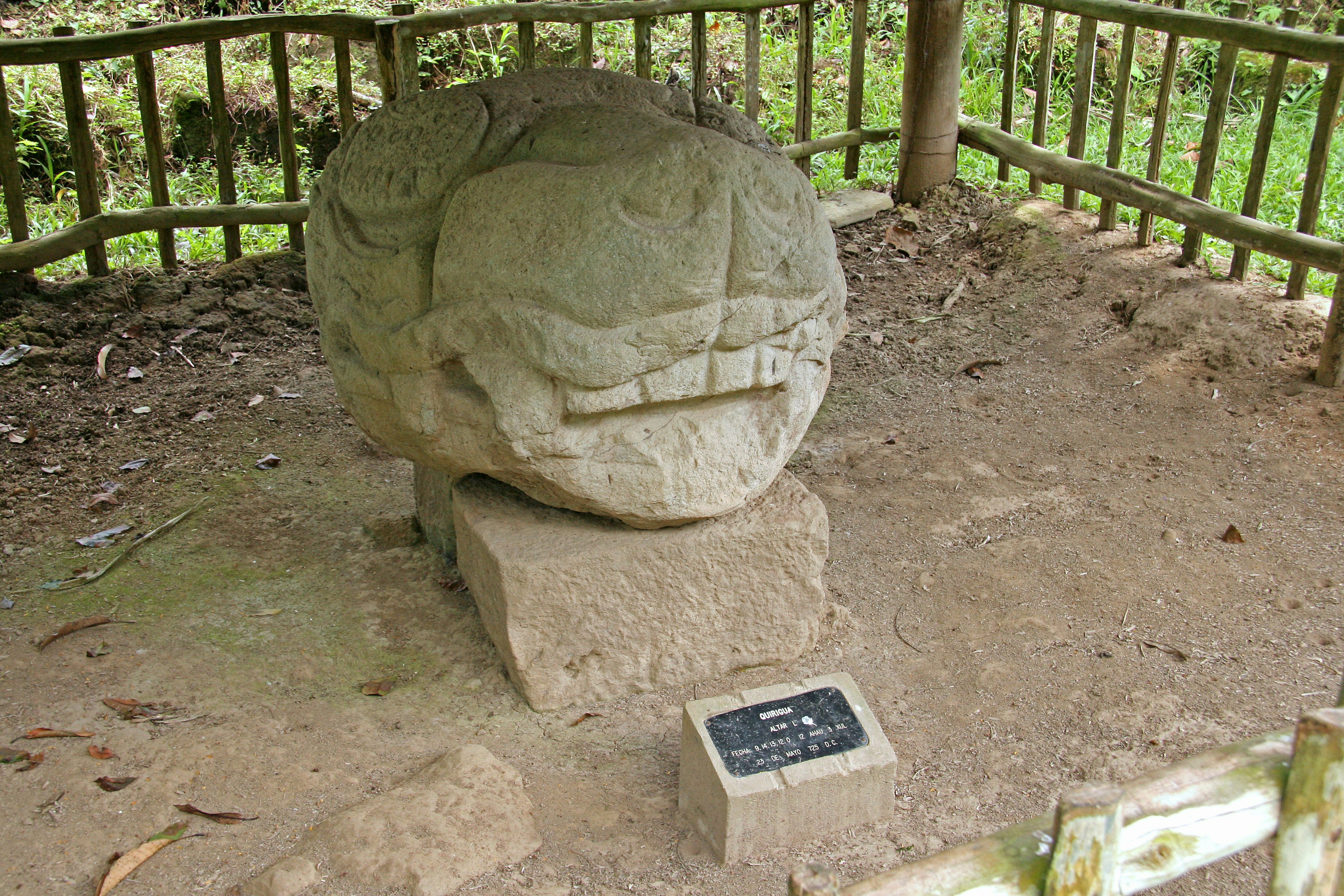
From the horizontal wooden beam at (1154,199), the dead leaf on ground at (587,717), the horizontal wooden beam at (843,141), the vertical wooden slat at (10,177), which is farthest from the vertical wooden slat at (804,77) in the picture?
the dead leaf on ground at (587,717)

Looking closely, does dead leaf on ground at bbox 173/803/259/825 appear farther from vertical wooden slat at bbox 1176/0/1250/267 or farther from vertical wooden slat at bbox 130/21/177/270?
vertical wooden slat at bbox 1176/0/1250/267

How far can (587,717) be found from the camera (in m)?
2.59

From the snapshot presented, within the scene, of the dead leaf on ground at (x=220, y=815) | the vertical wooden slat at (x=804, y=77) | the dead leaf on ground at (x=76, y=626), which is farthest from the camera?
the vertical wooden slat at (x=804, y=77)

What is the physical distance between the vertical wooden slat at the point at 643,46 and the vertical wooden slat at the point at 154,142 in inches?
75.3

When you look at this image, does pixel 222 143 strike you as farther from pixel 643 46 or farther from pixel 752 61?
pixel 752 61

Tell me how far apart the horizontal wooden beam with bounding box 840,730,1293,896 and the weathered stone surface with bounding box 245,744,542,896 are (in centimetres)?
107

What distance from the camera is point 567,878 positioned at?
2096mm

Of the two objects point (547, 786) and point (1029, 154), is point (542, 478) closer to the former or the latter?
point (547, 786)

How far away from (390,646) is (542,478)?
2.54 ft

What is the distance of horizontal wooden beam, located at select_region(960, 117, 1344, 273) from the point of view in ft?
12.7

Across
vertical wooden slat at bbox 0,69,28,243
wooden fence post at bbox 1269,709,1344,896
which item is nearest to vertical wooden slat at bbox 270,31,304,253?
vertical wooden slat at bbox 0,69,28,243

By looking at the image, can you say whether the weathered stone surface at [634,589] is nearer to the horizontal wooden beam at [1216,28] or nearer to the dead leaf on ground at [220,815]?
the dead leaf on ground at [220,815]

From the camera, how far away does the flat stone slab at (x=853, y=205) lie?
5517 mm

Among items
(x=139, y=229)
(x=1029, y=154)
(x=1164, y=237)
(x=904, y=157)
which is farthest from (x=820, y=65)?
(x=139, y=229)
